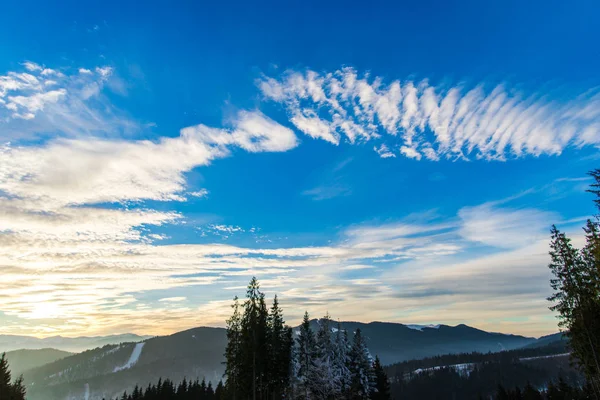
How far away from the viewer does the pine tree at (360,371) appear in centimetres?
5075

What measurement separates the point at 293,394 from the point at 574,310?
35258mm

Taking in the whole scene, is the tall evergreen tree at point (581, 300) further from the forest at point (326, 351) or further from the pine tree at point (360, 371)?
the pine tree at point (360, 371)

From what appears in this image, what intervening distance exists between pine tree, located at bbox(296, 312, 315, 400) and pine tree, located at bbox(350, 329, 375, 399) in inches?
263

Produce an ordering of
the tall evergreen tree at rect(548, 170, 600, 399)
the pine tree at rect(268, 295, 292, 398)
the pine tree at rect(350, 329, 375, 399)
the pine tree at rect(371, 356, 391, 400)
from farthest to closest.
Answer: the pine tree at rect(371, 356, 391, 400), the pine tree at rect(350, 329, 375, 399), the pine tree at rect(268, 295, 292, 398), the tall evergreen tree at rect(548, 170, 600, 399)

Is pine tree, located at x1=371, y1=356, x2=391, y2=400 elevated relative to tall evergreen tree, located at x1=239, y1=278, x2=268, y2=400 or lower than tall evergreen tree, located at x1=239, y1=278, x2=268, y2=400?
lower

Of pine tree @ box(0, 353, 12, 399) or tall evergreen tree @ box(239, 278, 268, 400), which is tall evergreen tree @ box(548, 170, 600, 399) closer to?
tall evergreen tree @ box(239, 278, 268, 400)

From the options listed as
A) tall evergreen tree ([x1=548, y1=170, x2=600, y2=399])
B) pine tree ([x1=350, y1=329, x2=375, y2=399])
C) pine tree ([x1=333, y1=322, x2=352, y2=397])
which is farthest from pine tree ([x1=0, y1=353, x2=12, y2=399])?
tall evergreen tree ([x1=548, y1=170, x2=600, y2=399])

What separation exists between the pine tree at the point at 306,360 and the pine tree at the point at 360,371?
6.68 meters

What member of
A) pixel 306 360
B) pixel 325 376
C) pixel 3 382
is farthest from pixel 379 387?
pixel 3 382

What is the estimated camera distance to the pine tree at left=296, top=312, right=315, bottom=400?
46312 millimetres

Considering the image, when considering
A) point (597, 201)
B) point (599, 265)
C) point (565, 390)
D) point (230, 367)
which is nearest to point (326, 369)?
point (230, 367)

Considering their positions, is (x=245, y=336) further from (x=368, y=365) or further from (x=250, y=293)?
(x=368, y=365)

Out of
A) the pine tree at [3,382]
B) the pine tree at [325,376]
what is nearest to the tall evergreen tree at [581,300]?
the pine tree at [325,376]

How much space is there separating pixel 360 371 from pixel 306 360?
846cm
